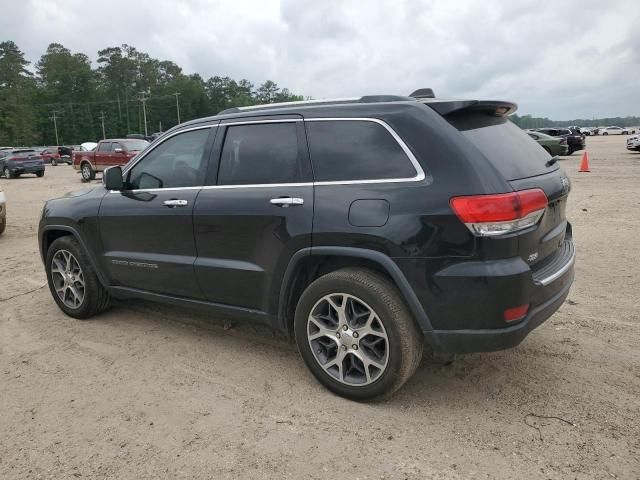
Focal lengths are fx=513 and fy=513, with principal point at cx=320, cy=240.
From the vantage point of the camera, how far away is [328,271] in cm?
331

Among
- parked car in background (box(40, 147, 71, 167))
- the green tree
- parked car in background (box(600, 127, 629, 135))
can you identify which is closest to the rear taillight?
parked car in background (box(40, 147, 71, 167))

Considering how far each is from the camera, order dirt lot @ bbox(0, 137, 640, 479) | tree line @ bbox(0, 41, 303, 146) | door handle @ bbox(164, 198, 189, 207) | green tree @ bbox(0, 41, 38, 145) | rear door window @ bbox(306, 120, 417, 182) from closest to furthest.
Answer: dirt lot @ bbox(0, 137, 640, 479), rear door window @ bbox(306, 120, 417, 182), door handle @ bbox(164, 198, 189, 207), green tree @ bbox(0, 41, 38, 145), tree line @ bbox(0, 41, 303, 146)

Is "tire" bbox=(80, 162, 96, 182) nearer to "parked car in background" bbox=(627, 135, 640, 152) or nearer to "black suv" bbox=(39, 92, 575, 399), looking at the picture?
"black suv" bbox=(39, 92, 575, 399)

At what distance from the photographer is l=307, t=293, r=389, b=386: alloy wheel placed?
9.97ft

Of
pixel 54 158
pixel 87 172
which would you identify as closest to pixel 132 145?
pixel 87 172

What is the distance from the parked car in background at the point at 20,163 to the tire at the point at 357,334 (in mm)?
26944

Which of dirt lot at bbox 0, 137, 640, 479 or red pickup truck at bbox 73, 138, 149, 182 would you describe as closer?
dirt lot at bbox 0, 137, 640, 479

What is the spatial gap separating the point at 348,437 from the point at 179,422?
1007mm

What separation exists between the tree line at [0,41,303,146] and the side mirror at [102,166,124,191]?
105 m

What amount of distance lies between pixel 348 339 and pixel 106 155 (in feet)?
66.5

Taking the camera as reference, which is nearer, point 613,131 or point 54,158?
point 54,158

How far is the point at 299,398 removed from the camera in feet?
10.7

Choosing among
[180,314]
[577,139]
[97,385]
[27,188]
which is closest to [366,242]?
[97,385]

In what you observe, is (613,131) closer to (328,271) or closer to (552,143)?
(552,143)
